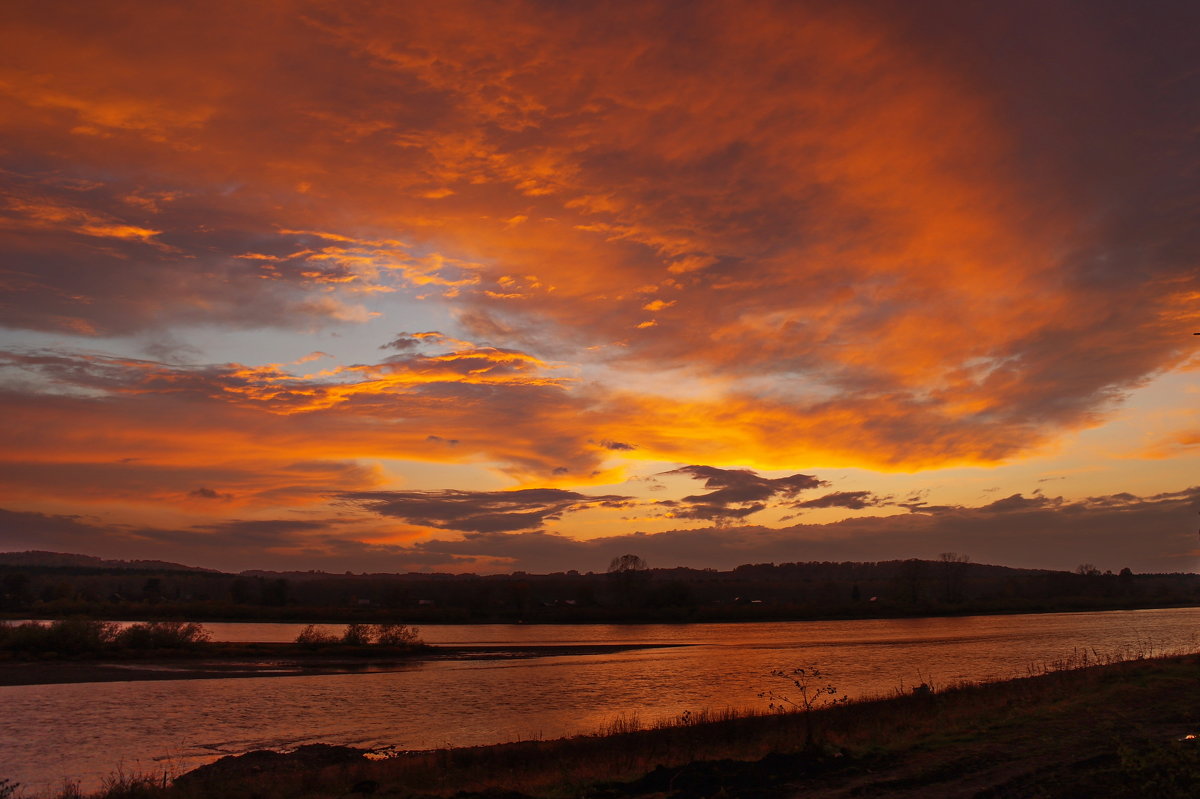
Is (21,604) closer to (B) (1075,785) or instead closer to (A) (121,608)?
(A) (121,608)

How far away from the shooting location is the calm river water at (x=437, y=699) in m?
31.8

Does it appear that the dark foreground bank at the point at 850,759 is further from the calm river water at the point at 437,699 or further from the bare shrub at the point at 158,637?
the bare shrub at the point at 158,637

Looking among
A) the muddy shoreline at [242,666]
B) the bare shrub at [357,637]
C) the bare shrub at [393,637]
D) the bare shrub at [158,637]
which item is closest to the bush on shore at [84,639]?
the bare shrub at [158,637]

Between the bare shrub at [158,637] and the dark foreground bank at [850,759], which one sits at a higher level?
the dark foreground bank at [850,759]

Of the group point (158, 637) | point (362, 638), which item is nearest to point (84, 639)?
point (158, 637)

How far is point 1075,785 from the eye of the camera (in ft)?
43.0

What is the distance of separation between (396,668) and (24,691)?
2855 cm

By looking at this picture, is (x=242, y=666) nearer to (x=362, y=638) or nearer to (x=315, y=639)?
(x=315, y=639)

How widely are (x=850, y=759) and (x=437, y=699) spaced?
36.2 metres

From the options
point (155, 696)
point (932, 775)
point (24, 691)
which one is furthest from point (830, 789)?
point (24, 691)

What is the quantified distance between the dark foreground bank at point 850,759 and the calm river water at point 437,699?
7026 millimetres

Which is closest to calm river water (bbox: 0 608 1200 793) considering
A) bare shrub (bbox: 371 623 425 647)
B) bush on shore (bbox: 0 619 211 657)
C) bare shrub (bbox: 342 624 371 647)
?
bare shrub (bbox: 371 623 425 647)

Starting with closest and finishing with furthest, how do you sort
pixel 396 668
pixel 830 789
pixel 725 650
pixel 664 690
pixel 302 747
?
pixel 830 789 → pixel 302 747 → pixel 664 690 → pixel 396 668 → pixel 725 650

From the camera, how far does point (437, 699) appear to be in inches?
1880
